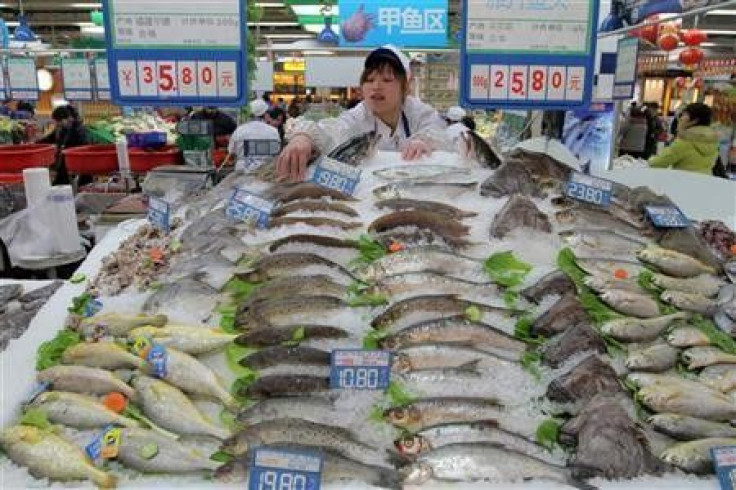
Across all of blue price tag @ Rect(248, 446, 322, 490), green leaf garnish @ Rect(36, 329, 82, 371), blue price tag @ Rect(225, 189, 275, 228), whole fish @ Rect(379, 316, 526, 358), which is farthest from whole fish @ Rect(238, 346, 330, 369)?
blue price tag @ Rect(225, 189, 275, 228)

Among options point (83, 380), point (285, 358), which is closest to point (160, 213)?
point (83, 380)

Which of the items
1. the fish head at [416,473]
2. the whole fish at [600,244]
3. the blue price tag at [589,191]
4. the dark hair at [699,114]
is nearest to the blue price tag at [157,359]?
the fish head at [416,473]

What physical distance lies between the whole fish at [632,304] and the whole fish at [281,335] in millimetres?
976

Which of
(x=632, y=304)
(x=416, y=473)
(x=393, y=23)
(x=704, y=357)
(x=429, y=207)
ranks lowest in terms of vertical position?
(x=416, y=473)

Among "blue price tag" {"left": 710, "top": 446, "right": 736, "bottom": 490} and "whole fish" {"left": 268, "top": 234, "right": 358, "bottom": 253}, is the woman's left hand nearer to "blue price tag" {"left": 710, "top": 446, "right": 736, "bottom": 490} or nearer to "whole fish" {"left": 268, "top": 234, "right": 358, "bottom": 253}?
"whole fish" {"left": 268, "top": 234, "right": 358, "bottom": 253}

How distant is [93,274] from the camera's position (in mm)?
2748

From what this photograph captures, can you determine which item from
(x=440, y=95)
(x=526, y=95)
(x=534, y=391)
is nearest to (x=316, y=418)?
(x=534, y=391)

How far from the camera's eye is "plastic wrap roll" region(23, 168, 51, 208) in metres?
3.45

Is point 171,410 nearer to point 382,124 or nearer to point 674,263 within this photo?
point 674,263

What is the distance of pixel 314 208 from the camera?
2.89 meters

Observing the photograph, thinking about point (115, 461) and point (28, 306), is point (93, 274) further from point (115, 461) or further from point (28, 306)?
point (115, 461)

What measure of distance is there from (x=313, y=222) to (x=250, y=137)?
361 centimetres

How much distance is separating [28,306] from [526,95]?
2.70m

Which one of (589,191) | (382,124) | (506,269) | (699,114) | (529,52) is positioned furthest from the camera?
(699,114)
